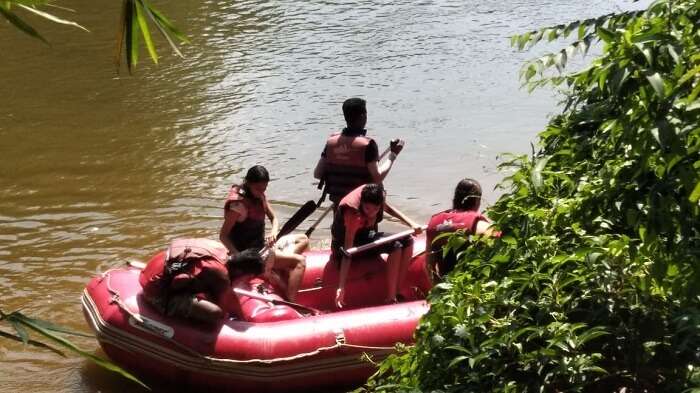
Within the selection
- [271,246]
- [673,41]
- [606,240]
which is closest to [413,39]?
[271,246]

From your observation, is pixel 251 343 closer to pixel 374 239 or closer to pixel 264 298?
pixel 264 298

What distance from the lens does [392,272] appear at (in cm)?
598

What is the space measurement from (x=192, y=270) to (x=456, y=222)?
1.39 metres

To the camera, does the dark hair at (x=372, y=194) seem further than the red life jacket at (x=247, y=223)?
No

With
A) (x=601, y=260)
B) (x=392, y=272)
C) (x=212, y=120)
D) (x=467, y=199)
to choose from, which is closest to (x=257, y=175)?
(x=392, y=272)

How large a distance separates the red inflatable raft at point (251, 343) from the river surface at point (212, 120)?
474 mm

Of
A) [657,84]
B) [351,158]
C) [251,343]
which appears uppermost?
[657,84]

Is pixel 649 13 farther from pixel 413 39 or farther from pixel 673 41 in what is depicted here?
pixel 413 39

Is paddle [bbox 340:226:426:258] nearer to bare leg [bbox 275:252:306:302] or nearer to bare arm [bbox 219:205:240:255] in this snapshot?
bare leg [bbox 275:252:306:302]

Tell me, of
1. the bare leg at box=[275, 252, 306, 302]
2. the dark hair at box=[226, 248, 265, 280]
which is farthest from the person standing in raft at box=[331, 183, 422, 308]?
the dark hair at box=[226, 248, 265, 280]

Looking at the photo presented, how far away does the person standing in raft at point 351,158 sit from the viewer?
6285 millimetres

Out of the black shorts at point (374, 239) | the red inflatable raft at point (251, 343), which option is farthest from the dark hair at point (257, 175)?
the red inflatable raft at point (251, 343)

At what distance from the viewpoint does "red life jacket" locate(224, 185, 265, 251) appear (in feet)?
20.2

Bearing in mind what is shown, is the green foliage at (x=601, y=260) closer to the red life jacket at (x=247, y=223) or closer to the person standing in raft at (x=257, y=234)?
the person standing in raft at (x=257, y=234)
